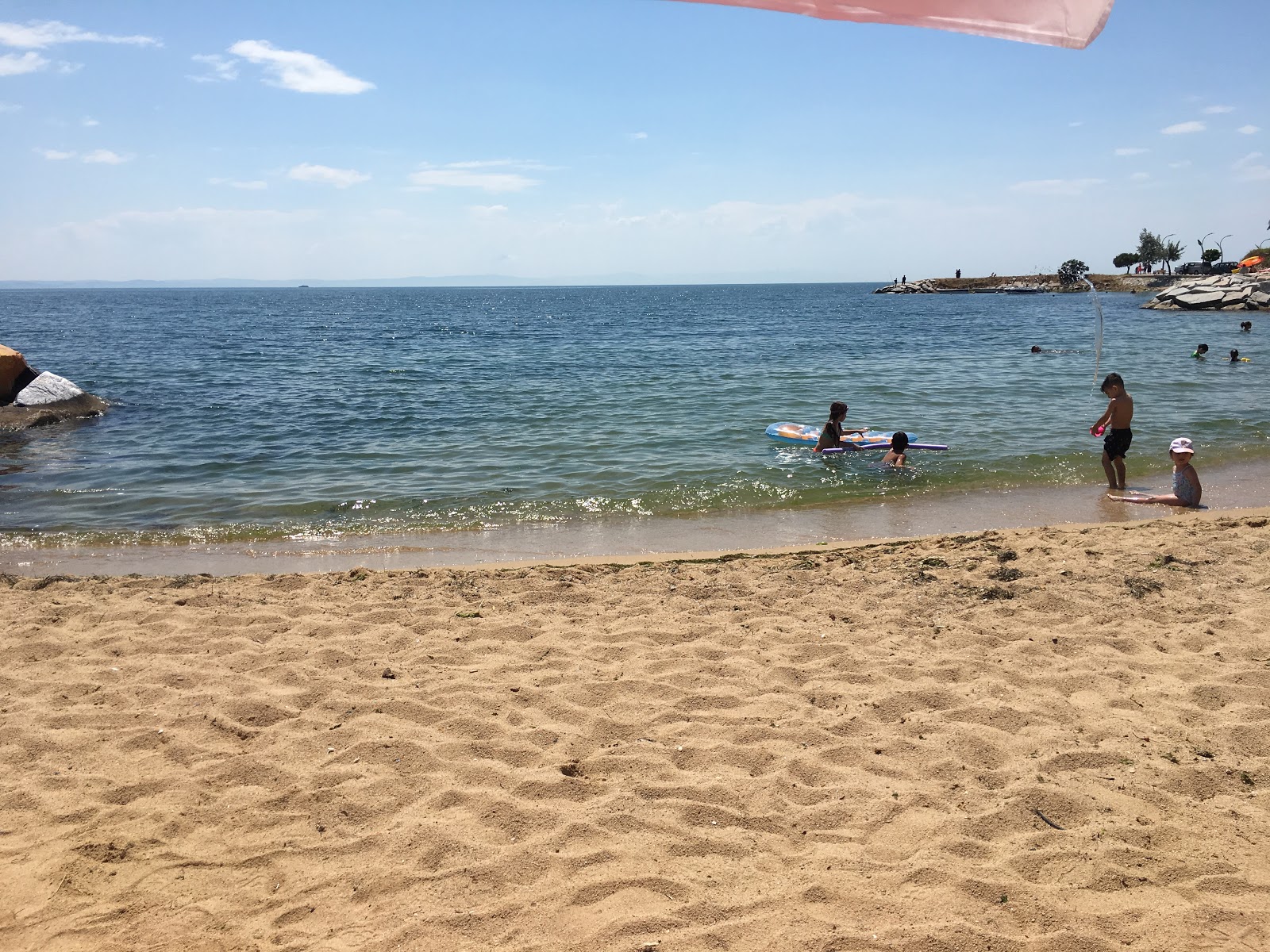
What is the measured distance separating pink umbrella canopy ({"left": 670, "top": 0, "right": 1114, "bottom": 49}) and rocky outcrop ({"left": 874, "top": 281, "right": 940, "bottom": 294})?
359 ft

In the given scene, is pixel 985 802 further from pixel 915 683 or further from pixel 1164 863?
pixel 915 683

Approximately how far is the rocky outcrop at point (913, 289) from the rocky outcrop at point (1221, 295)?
172 ft

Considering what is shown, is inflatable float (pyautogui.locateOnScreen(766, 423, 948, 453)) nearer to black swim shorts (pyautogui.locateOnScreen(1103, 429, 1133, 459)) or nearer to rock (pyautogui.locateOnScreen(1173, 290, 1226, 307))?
black swim shorts (pyautogui.locateOnScreen(1103, 429, 1133, 459))

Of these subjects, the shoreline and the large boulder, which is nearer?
the shoreline

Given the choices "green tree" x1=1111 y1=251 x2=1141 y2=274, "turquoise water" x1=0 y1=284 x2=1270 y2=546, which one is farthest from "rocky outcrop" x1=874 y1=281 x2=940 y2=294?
"turquoise water" x1=0 y1=284 x2=1270 y2=546

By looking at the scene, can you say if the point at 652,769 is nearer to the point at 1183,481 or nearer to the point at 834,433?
the point at 1183,481

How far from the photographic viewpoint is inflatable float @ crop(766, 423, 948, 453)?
12.2 metres

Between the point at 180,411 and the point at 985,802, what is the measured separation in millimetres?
18164

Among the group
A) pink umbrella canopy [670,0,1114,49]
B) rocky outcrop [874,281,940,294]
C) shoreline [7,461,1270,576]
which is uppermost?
rocky outcrop [874,281,940,294]

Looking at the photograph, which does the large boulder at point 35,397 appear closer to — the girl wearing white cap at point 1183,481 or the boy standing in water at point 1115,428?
the boy standing in water at point 1115,428

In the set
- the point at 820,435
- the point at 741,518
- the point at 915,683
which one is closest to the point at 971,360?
the point at 820,435

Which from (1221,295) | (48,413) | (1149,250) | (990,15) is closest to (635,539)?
(990,15)

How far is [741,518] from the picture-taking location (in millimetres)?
9211

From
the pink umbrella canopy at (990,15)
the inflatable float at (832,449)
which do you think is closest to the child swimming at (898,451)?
the inflatable float at (832,449)
